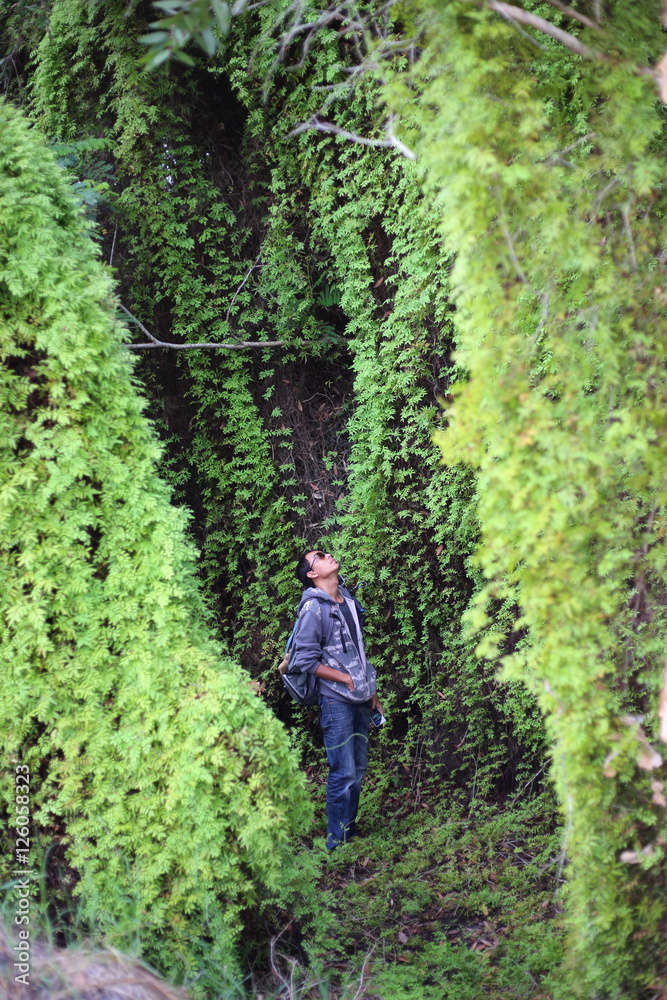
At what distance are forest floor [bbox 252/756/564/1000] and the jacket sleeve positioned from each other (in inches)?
44.2

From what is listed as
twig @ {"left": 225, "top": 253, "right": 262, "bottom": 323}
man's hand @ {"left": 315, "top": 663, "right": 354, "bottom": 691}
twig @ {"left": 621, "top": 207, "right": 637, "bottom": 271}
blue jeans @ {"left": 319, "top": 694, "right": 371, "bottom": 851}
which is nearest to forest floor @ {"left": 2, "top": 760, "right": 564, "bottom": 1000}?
blue jeans @ {"left": 319, "top": 694, "right": 371, "bottom": 851}

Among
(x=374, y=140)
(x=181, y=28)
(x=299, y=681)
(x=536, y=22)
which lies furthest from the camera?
(x=299, y=681)

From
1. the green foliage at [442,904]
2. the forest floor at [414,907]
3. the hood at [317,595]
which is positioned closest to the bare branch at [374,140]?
the hood at [317,595]

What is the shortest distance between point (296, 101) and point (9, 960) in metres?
5.70

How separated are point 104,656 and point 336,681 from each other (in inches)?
77.0

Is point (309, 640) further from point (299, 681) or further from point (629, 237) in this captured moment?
point (629, 237)

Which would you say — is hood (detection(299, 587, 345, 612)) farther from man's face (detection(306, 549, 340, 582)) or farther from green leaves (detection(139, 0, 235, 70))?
green leaves (detection(139, 0, 235, 70))

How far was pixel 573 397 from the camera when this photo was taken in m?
2.49

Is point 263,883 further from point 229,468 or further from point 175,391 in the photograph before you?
point 175,391

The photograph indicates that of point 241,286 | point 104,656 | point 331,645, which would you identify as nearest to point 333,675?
point 331,645

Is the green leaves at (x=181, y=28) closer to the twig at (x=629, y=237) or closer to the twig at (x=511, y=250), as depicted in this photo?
the twig at (x=511, y=250)

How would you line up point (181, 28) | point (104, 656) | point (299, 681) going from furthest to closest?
point (299, 681), point (104, 656), point (181, 28)

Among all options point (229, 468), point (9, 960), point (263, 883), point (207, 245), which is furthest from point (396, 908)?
point (207, 245)

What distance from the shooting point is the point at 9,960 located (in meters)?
2.71
